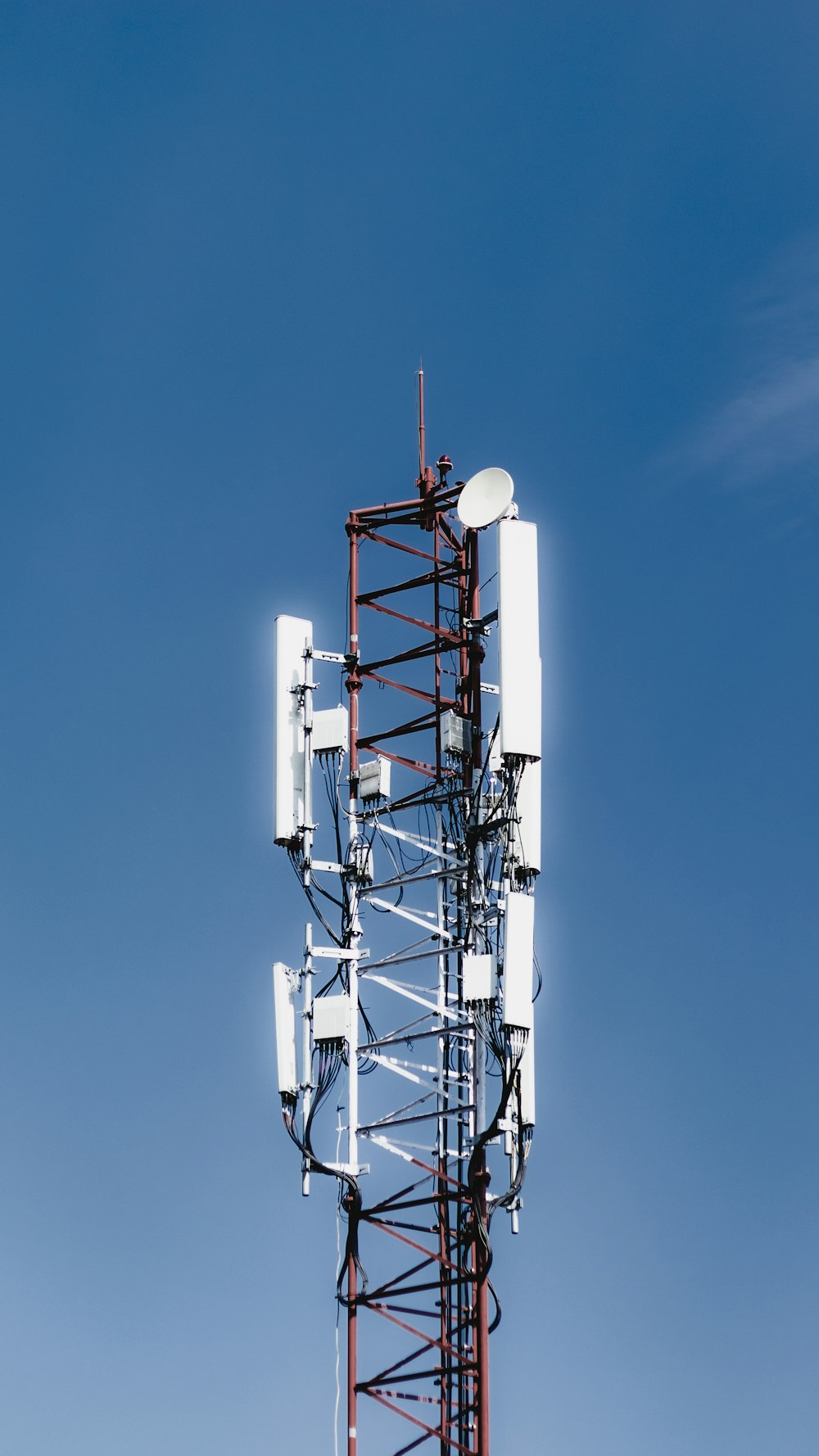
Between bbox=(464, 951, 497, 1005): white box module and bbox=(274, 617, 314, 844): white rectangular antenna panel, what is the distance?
5.26 metres

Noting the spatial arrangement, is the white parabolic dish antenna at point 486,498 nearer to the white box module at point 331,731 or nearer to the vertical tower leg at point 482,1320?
the white box module at point 331,731

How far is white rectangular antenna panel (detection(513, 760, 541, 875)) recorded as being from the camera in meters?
61.6

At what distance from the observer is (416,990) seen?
Result: 2438 inches

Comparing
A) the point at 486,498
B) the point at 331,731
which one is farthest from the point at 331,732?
the point at 486,498

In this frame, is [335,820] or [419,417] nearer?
[335,820]

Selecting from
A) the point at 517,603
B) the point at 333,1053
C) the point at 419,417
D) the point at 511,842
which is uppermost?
the point at 419,417

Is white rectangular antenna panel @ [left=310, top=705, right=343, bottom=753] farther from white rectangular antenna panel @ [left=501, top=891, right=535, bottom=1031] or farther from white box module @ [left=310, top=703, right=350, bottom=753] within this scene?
white rectangular antenna panel @ [left=501, top=891, right=535, bottom=1031]

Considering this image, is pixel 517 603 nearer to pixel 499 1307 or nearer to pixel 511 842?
pixel 511 842

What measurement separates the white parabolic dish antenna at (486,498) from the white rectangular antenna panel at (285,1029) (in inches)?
432

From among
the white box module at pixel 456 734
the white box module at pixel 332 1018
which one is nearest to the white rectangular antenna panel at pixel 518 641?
the white box module at pixel 456 734

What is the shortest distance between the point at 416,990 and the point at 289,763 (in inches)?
227

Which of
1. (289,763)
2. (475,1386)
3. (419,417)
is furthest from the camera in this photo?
(419,417)

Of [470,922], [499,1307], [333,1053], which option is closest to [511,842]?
[470,922]

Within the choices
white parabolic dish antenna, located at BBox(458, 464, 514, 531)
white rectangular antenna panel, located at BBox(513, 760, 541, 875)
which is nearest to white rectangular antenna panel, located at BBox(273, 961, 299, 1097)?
white rectangular antenna panel, located at BBox(513, 760, 541, 875)
